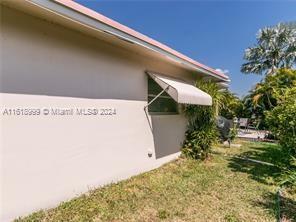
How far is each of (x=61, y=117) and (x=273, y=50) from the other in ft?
137

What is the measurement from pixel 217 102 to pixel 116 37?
25.3 ft

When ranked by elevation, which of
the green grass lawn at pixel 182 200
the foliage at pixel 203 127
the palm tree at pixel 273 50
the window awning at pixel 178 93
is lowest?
the green grass lawn at pixel 182 200

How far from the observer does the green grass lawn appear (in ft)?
19.1

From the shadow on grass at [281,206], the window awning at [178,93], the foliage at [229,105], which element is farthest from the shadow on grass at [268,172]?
the window awning at [178,93]

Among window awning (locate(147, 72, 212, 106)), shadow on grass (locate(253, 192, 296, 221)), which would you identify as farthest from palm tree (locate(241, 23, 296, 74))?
shadow on grass (locate(253, 192, 296, 221))

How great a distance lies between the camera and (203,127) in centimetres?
1262

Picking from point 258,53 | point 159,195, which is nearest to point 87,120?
point 159,195

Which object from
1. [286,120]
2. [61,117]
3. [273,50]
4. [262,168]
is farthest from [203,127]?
[273,50]

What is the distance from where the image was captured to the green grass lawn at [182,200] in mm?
5824

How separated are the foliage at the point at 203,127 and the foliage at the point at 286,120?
3.27m

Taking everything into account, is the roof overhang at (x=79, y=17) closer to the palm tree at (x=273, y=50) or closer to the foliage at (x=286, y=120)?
the foliage at (x=286, y=120)

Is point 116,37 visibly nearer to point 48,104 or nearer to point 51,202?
point 48,104

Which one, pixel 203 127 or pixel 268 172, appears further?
pixel 203 127

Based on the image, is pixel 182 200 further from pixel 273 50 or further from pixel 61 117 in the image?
pixel 273 50
